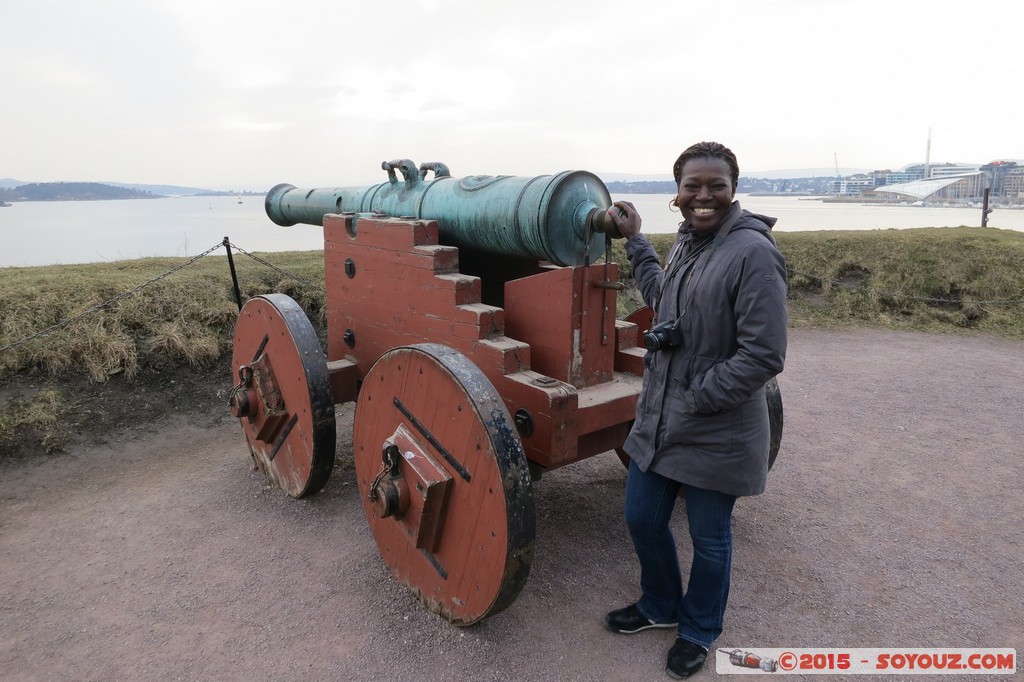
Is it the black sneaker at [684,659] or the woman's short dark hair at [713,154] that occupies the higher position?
Answer: the woman's short dark hair at [713,154]

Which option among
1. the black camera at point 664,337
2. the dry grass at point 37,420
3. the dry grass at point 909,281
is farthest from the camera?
the dry grass at point 909,281

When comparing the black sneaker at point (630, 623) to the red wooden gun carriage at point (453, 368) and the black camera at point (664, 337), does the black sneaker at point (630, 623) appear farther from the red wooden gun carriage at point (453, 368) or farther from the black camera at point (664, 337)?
the black camera at point (664, 337)

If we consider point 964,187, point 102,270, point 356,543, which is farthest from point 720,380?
point 964,187

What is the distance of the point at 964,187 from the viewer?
20.4 m

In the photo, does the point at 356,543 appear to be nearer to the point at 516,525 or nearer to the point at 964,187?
the point at 516,525

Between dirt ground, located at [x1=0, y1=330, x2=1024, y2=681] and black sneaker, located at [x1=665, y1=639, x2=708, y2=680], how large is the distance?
0.05 m

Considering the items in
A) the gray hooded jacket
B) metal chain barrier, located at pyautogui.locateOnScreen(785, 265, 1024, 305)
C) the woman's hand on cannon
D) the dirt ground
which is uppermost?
the woman's hand on cannon

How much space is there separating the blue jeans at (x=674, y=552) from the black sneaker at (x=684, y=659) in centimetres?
3

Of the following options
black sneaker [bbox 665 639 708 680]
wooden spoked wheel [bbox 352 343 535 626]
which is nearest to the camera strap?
wooden spoked wheel [bbox 352 343 535 626]

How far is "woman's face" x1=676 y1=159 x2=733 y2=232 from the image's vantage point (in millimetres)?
2100

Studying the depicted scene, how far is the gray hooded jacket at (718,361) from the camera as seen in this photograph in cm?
199

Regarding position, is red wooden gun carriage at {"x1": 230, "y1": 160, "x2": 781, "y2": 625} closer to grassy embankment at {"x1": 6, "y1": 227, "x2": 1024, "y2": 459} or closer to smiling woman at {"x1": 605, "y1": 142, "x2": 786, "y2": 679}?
smiling woman at {"x1": 605, "y1": 142, "x2": 786, "y2": 679}

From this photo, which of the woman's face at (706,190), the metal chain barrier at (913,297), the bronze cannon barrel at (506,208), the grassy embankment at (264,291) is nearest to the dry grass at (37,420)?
the grassy embankment at (264,291)

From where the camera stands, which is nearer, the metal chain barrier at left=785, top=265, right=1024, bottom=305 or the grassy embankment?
the grassy embankment
